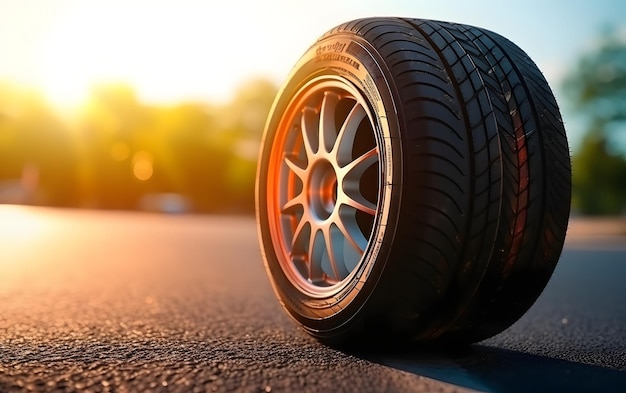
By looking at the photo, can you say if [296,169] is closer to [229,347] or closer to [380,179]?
[380,179]

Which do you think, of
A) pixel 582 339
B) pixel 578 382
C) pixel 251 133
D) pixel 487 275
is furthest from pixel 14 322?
pixel 251 133

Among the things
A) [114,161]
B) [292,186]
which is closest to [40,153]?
[114,161]

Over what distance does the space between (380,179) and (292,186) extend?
992 mm

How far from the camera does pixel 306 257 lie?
3.25 meters

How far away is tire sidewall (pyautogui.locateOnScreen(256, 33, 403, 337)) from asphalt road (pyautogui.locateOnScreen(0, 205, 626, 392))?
0.14m

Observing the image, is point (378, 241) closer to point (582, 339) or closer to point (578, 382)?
point (578, 382)

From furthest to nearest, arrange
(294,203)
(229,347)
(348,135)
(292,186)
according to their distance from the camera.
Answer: (292,186) < (294,203) < (348,135) < (229,347)

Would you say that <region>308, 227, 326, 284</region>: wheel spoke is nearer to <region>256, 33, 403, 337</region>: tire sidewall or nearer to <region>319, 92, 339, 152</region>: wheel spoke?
<region>256, 33, 403, 337</region>: tire sidewall

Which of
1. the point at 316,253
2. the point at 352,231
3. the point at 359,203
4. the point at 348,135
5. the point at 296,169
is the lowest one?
the point at 316,253

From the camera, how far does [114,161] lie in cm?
4316

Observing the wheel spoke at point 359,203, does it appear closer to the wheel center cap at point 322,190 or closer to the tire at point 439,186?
the tire at point 439,186

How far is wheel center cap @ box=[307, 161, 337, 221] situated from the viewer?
3.11 m

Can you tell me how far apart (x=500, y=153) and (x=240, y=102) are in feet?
189

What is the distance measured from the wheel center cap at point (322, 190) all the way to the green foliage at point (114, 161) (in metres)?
33.5
